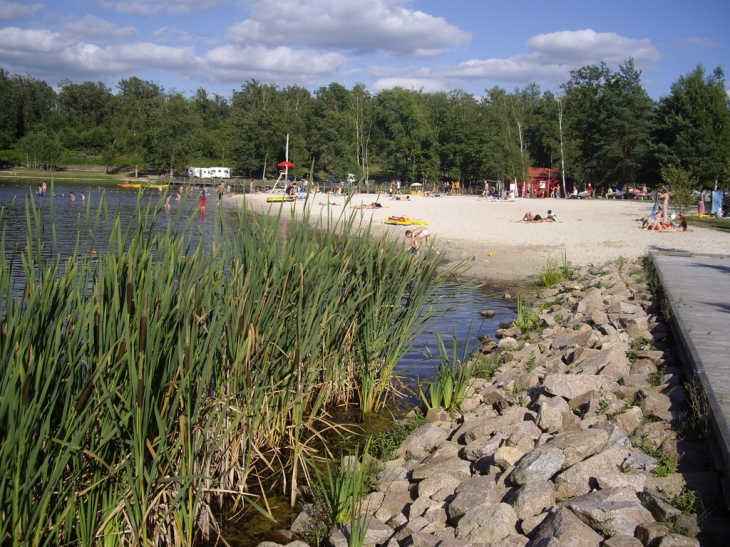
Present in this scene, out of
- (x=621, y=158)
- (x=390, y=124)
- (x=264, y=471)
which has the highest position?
(x=390, y=124)

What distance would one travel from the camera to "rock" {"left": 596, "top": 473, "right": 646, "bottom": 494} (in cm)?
415

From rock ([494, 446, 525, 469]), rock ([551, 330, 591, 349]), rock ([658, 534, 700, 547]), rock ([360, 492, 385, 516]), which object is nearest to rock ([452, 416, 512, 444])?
rock ([494, 446, 525, 469])

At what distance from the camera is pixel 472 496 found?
4355mm

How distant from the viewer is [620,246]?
20188mm

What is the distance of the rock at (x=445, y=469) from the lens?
493 centimetres

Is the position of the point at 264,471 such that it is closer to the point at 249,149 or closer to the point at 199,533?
the point at 199,533

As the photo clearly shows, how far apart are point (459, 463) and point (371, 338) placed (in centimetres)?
165

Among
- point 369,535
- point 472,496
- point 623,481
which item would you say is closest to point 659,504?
point 623,481

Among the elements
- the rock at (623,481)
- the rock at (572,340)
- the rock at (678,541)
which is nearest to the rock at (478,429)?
the rock at (623,481)

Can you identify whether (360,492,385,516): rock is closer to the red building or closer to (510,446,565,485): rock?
(510,446,565,485): rock

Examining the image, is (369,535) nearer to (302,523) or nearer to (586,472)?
(302,523)

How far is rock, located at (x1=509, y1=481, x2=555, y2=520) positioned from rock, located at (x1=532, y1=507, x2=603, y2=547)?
224 mm

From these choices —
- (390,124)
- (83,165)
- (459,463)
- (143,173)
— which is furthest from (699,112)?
(83,165)

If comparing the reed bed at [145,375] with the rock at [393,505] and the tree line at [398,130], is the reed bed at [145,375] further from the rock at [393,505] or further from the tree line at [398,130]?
the tree line at [398,130]
